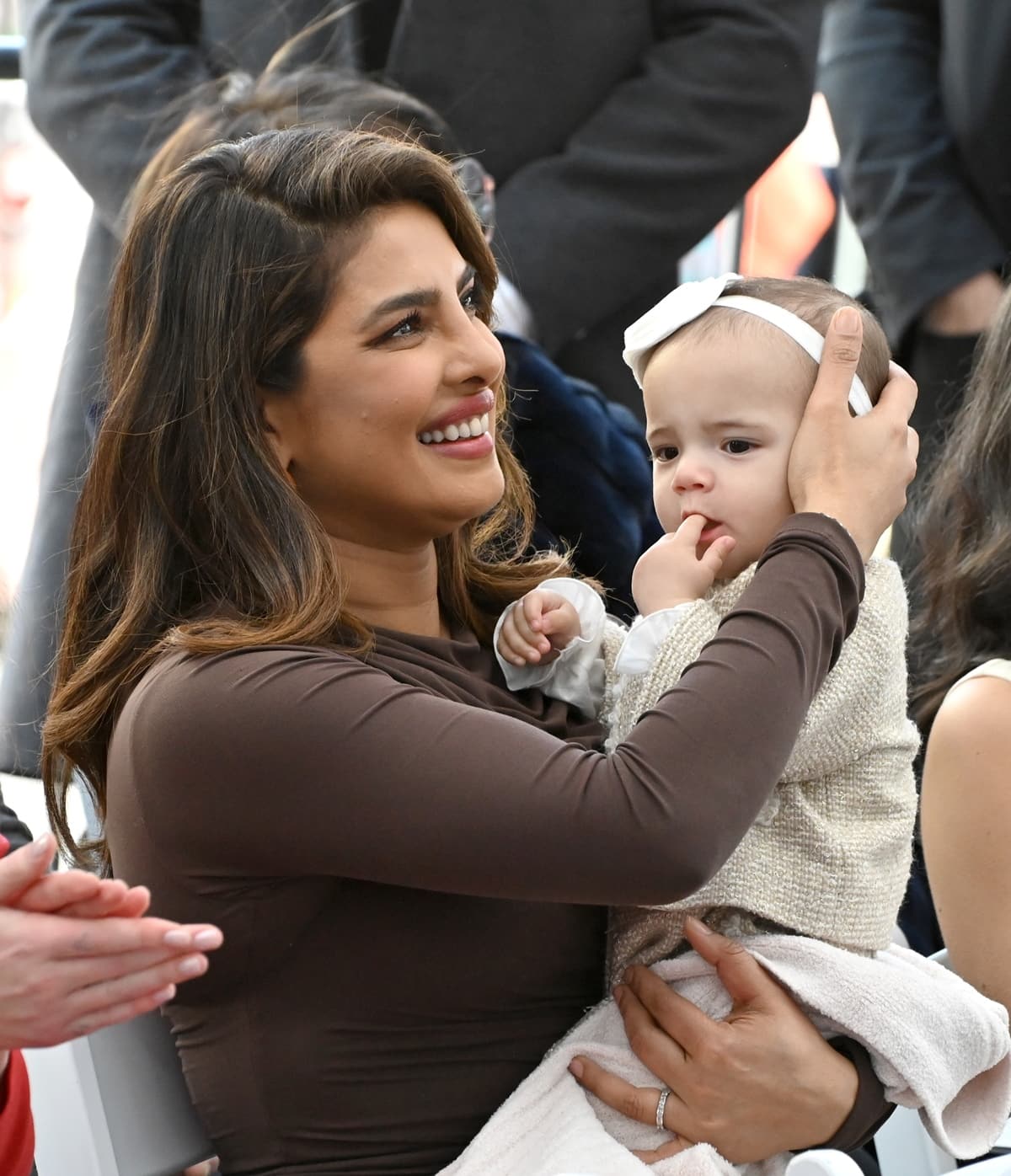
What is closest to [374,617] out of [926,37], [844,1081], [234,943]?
[234,943]

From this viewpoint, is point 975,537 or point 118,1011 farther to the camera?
point 975,537

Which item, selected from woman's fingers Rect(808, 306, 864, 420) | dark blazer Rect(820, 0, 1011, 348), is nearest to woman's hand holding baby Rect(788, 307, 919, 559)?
woman's fingers Rect(808, 306, 864, 420)

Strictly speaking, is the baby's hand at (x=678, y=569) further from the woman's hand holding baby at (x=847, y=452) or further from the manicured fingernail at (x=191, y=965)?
the manicured fingernail at (x=191, y=965)

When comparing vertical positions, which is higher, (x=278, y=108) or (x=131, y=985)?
(x=278, y=108)

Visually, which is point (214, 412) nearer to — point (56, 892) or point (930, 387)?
point (56, 892)

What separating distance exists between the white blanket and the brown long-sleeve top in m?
0.05

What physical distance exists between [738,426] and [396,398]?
0.31m

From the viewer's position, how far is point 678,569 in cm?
140

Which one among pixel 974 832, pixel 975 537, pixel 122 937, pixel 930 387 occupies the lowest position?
pixel 930 387

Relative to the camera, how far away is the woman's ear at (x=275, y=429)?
1.36 metres

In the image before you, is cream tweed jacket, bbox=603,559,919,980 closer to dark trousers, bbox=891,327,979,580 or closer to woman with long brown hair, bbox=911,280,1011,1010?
woman with long brown hair, bbox=911,280,1011,1010

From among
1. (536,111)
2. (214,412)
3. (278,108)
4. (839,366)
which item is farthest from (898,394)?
(536,111)

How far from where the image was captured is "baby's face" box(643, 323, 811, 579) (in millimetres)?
1413

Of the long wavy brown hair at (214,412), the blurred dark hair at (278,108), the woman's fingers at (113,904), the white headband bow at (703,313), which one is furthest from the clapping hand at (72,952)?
the blurred dark hair at (278,108)
